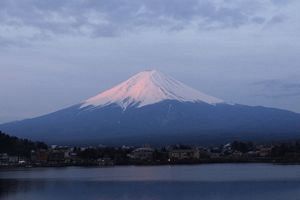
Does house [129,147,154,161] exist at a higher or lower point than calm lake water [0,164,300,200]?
higher

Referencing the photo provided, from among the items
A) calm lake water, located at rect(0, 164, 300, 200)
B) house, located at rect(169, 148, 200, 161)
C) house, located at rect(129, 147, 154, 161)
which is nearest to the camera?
calm lake water, located at rect(0, 164, 300, 200)

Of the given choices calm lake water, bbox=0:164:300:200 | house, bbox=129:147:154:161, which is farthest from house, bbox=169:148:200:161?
calm lake water, bbox=0:164:300:200

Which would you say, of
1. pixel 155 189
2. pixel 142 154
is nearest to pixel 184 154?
pixel 142 154

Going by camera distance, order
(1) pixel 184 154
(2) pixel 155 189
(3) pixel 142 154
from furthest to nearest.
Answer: (1) pixel 184 154
(3) pixel 142 154
(2) pixel 155 189

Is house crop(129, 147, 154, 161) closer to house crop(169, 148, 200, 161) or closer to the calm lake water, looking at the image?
house crop(169, 148, 200, 161)

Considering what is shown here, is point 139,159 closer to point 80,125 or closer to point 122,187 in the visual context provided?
point 122,187

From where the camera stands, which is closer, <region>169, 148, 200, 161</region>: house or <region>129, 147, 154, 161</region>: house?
<region>129, 147, 154, 161</region>: house

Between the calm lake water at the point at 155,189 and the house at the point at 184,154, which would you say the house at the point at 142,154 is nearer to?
the house at the point at 184,154

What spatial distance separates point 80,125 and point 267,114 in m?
21.3

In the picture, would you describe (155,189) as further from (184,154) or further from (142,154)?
(184,154)

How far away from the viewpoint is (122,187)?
15.6 metres

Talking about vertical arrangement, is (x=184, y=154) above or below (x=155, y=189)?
above

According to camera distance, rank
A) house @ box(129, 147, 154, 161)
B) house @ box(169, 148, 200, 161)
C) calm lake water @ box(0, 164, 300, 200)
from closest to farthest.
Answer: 1. calm lake water @ box(0, 164, 300, 200)
2. house @ box(129, 147, 154, 161)
3. house @ box(169, 148, 200, 161)

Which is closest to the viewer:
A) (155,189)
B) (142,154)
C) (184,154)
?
(155,189)
